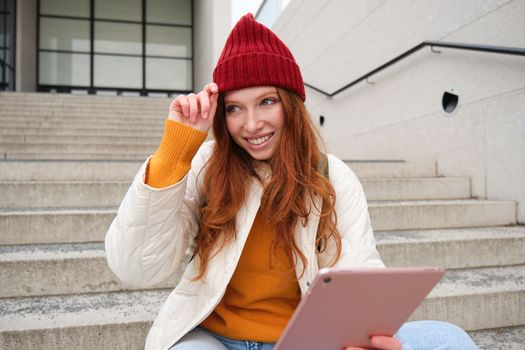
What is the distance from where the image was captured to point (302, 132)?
1.21 meters

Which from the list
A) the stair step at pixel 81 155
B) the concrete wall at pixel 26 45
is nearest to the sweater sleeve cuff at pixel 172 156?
the stair step at pixel 81 155

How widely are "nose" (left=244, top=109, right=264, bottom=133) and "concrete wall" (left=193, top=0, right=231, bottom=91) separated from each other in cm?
711

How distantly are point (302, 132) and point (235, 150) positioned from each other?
22 centimetres

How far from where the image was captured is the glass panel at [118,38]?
11.8 meters

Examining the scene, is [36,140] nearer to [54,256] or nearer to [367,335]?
[54,256]

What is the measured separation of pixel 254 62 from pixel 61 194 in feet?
6.29

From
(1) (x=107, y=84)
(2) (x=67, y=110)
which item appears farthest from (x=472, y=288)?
(1) (x=107, y=84)

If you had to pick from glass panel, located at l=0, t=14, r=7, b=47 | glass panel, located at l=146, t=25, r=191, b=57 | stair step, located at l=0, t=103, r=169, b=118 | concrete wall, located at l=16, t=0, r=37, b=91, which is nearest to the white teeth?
stair step, located at l=0, t=103, r=169, b=118

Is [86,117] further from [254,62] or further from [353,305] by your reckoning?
[353,305]

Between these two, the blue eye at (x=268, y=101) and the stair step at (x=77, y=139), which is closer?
the blue eye at (x=268, y=101)

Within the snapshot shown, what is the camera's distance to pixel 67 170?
2.85 metres

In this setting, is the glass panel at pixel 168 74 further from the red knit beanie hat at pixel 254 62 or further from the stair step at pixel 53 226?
the red knit beanie hat at pixel 254 62

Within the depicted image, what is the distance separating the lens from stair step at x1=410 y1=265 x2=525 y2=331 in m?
1.87

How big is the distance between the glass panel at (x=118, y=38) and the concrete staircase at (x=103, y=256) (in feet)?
33.8
